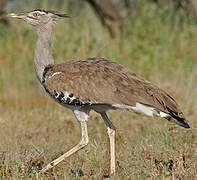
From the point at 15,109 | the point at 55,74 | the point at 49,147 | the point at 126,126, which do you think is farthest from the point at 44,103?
the point at 55,74

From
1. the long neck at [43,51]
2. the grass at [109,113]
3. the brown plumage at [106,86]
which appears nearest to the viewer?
the brown plumage at [106,86]

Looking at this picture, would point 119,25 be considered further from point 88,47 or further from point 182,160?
point 182,160

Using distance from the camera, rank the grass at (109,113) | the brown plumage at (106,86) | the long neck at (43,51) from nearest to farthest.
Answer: the brown plumage at (106,86) → the grass at (109,113) → the long neck at (43,51)

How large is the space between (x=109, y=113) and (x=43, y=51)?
122cm

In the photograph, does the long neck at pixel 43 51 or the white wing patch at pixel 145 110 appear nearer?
the white wing patch at pixel 145 110

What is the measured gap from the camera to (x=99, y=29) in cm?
876

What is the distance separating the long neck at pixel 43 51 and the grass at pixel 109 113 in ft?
2.06

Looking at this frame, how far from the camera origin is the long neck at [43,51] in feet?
12.4

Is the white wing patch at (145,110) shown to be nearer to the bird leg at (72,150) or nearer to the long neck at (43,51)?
the bird leg at (72,150)

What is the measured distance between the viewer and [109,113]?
482 centimetres

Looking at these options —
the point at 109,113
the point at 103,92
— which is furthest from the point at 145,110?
the point at 109,113

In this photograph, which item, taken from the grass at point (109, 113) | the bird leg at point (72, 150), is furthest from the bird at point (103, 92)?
the grass at point (109, 113)

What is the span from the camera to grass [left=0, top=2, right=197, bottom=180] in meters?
3.35

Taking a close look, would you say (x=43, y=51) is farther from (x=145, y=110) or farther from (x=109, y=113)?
(x=109, y=113)
